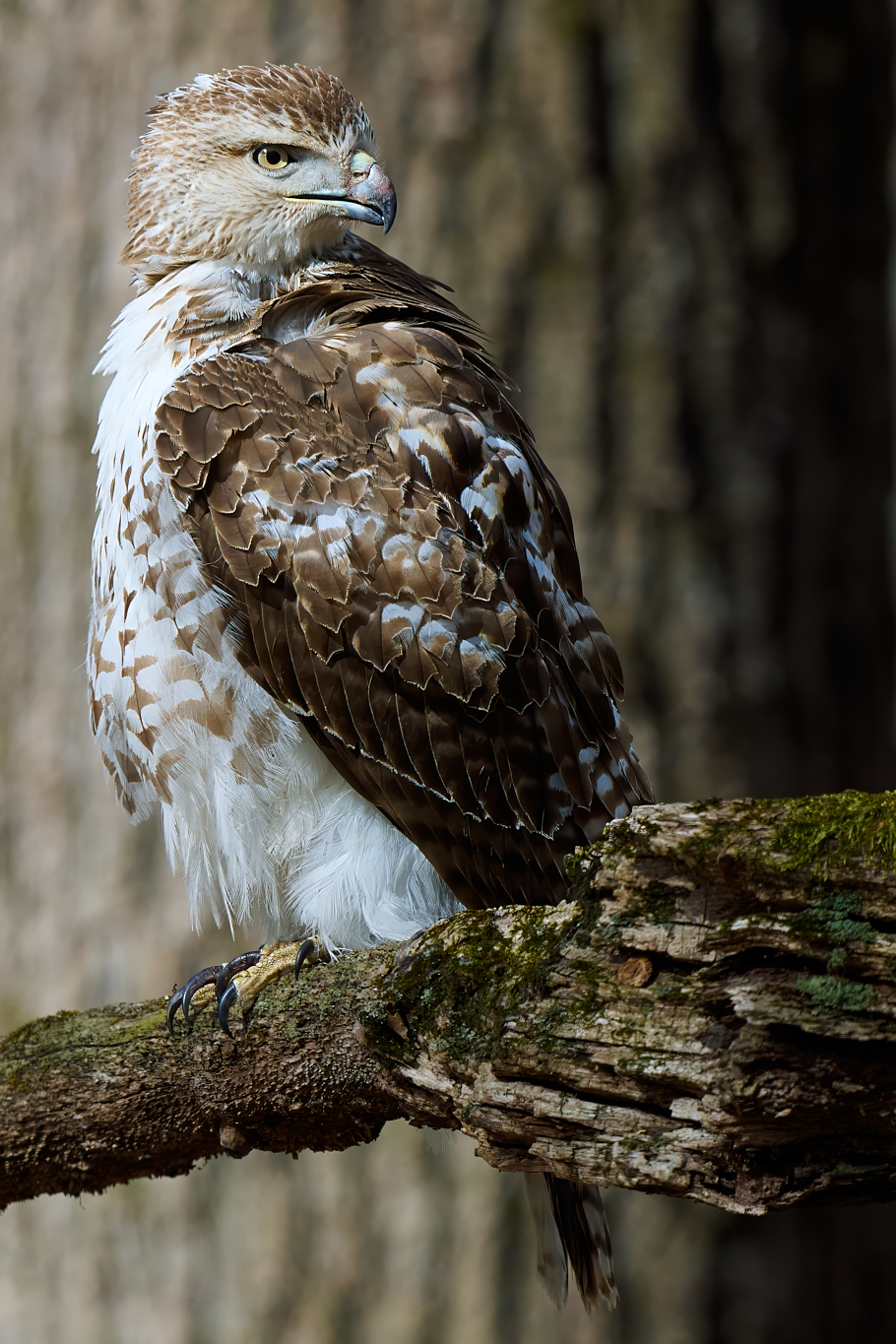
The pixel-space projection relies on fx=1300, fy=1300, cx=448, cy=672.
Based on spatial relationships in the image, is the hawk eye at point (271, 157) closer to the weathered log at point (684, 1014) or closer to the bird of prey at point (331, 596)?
the bird of prey at point (331, 596)

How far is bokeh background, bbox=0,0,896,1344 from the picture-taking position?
14.2 ft

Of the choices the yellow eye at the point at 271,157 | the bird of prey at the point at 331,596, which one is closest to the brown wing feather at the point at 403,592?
the bird of prey at the point at 331,596

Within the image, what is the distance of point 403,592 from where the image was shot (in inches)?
115

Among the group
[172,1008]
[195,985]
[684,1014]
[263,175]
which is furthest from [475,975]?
[263,175]

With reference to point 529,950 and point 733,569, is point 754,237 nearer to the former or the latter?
point 733,569

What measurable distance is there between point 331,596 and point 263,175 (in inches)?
55.4

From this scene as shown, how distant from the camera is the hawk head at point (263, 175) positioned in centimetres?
360

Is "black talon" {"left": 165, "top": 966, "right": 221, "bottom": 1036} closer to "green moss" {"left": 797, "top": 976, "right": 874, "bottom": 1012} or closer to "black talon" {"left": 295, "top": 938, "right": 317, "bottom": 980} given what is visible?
"black talon" {"left": 295, "top": 938, "right": 317, "bottom": 980}

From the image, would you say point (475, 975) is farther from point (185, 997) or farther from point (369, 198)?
point (369, 198)

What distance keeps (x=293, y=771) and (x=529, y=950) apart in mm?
1353

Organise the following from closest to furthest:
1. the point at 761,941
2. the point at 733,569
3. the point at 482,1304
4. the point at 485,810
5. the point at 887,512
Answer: the point at 761,941 → the point at 485,810 → the point at 482,1304 → the point at 733,569 → the point at 887,512

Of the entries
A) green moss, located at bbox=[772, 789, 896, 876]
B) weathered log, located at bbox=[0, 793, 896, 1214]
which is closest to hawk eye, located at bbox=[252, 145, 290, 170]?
weathered log, located at bbox=[0, 793, 896, 1214]

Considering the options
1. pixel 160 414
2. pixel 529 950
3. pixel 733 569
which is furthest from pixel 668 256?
pixel 529 950

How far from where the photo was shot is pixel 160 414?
3084mm
